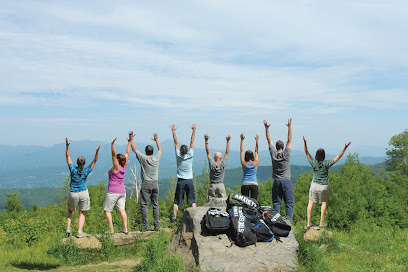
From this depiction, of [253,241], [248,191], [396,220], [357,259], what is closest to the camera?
[253,241]

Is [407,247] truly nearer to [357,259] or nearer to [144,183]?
[357,259]

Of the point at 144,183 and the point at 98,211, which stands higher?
the point at 144,183

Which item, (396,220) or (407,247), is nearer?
(407,247)

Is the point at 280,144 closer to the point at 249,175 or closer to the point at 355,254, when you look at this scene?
the point at 249,175

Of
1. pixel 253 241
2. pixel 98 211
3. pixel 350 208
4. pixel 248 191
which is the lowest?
pixel 98 211

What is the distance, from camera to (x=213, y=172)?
1141 cm

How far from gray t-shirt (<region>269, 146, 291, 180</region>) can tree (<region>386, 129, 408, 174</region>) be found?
6425cm

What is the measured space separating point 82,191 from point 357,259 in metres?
7.97

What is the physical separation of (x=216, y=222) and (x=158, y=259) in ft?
5.71

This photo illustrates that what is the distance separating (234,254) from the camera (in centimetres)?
820

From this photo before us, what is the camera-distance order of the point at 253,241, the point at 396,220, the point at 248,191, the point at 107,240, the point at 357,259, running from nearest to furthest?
the point at 253,241, the point at 357,259, the point at 107,240, the point at 248,191, the point at 396,220

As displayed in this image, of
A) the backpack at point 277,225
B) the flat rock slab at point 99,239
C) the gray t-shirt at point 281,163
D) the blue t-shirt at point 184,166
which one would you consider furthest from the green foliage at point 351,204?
the flat rock slab at point 99,239

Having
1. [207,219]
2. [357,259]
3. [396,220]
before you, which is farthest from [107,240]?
[396,220]

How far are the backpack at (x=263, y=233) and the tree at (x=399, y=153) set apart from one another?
217 feet
